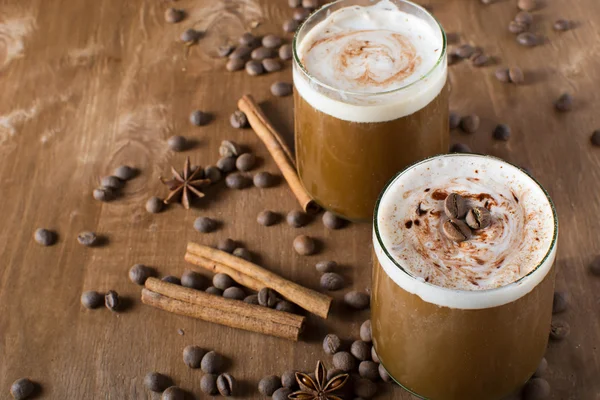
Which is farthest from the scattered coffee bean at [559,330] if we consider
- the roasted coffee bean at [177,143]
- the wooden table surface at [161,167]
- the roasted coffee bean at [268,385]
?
the roasted coffee bean at [177,143]

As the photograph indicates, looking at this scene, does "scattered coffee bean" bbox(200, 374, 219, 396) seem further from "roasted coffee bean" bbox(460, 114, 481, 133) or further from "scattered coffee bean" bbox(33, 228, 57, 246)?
"roasted coffee bean" bbox(460, 114, 481, 133)

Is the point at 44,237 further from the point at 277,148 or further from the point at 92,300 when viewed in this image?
the point at 277,148

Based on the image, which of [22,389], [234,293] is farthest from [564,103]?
[22,389]

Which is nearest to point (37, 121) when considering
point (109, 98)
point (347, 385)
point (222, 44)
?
point (109, 98)

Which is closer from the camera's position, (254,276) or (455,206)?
(455,206)

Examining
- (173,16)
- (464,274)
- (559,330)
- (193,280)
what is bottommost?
(559,330)

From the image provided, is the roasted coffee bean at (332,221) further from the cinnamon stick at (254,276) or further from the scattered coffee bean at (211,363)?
the scattered coffee bean at (211,363)

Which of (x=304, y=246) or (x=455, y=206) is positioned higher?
(x=455, y=206)
